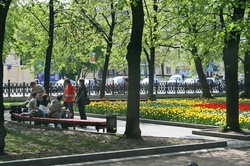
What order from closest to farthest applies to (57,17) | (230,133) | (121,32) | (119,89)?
1. (230,133)
2. (57,17)
3. (121,32)
4. (119,89)

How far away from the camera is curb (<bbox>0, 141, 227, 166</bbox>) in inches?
369

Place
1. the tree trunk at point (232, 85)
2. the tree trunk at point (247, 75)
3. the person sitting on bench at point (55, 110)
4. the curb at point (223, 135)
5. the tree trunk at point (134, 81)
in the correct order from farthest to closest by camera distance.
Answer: the tree trunk at point (247, 75)
the person sitting on bench at point (55, 110)
the tree trunk at point (232, 85)
the curb at point (223, 135)
the tree trunk at point (134, 81)

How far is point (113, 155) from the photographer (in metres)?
10.5

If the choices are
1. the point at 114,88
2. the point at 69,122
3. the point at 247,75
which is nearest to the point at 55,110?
the point at 69,122

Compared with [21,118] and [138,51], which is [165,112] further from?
[138,51]

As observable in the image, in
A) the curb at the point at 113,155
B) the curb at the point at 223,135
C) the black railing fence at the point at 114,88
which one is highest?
the black railing fence at the point at 114,88

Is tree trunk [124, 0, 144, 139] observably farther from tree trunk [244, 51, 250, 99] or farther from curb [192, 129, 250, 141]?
tree trunk [244, 51, 250, 99]

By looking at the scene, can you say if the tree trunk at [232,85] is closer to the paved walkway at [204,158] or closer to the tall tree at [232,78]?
the tall tree at [232,78]

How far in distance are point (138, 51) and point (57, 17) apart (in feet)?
49.6

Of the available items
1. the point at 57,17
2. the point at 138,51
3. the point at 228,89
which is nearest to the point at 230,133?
the point at 228,89

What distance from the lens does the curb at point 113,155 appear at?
9373mm

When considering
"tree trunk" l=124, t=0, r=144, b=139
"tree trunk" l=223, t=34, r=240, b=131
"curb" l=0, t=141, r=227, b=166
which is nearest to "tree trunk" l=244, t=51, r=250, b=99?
"tree trunk" l=223, t=34, r=240, b=131

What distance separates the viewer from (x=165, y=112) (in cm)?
1920

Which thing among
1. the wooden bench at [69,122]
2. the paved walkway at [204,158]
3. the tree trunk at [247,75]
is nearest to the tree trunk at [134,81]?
the paved walkway at [204,158]
